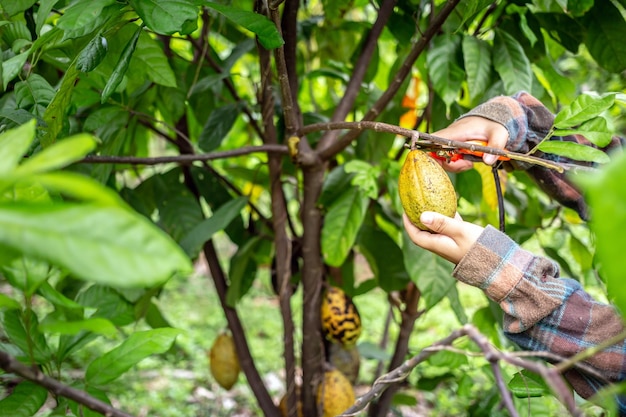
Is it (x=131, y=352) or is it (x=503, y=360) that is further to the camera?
(x=131, y=352)

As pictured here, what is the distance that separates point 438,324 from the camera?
122 inches

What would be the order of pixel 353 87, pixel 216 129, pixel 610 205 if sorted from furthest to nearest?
pixel 216 129 → pixel 353 87 → pixel 610 205

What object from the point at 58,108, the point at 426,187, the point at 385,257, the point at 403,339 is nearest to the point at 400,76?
the point at 426,187

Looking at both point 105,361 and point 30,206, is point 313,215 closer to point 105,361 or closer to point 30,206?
point 105,361

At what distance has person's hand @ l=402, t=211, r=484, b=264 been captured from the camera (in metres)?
0.74

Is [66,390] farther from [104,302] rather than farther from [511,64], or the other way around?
[511,64]

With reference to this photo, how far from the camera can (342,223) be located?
43.6 inches

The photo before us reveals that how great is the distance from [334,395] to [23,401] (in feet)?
2.34

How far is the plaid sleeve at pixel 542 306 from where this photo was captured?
743 millimetres

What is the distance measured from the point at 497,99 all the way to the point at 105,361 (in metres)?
0.70

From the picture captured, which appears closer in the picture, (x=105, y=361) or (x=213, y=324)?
(x=105, y=361)

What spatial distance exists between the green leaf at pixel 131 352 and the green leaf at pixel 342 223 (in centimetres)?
49

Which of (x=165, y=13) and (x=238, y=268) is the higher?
(x=165, y=13)

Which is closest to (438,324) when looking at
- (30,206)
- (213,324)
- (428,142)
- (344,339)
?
(213,324)
